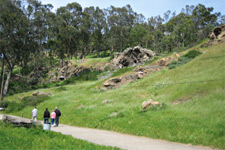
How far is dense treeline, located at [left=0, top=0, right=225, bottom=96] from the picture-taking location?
41.7 meters

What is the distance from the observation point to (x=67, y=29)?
55344mm

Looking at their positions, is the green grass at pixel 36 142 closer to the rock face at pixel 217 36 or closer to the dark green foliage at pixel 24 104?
the dark green foliage at pixel 24 104

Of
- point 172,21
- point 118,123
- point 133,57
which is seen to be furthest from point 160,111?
point 172,21

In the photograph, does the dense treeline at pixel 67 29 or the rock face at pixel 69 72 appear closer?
the dense treeline at pixel 67 29

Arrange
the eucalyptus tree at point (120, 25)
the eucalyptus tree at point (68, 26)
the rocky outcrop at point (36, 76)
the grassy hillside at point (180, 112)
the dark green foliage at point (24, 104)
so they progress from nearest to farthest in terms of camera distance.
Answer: the grassy hillside at point (180, 112)
the dark green foliage at point (24, 104)
the eucalyptus tree at point (68, 26)
the rocky outcrop at point (36, 76)
the eucalyptus tree at point (120, 25)

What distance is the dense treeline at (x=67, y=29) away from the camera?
41.7m

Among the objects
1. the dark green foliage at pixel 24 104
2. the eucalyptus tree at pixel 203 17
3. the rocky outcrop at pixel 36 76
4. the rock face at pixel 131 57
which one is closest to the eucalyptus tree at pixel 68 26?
the rocky outcrop at pixel 36 76

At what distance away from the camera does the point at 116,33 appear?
80.2 metres

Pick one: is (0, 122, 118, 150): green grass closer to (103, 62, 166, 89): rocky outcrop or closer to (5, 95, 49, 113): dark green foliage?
(5, 95, 49, 113): dark green foliage

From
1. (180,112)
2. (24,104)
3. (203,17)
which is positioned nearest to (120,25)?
(203,17)

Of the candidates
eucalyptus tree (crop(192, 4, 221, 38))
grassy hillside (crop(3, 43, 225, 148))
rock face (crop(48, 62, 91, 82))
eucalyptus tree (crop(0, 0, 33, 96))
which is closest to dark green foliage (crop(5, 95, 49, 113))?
grassy hillside (crop(3, 43, 225, 148))

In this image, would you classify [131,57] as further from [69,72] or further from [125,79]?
[125,79]

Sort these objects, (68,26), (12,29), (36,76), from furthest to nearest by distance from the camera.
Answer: (36,76), (68,26), (12,29)

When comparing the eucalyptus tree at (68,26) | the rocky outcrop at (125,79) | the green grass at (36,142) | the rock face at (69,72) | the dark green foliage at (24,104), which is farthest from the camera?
the rock face at (69,72)
